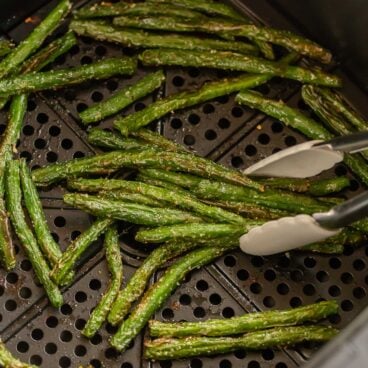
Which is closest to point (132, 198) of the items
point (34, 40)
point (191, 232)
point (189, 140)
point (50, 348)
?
point (191, 232)

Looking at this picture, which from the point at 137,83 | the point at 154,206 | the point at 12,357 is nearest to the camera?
the point at 12,357

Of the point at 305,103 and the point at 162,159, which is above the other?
the point at 162,159

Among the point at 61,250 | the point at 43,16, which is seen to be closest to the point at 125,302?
the point at 61,250

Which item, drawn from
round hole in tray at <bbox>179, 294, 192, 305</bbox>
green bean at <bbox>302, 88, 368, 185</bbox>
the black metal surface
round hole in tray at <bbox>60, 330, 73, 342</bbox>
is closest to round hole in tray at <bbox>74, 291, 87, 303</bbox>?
the black metal surface

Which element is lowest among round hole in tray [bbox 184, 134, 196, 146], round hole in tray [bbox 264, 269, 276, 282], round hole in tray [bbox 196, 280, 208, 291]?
round hole in tray [bbox 264, 269, 276, 282]

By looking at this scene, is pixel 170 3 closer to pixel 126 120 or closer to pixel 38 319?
pixel 126 120

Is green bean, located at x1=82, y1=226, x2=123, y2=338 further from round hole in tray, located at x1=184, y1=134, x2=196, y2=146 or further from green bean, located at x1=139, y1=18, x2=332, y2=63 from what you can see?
green bean, located at x1=139, y1=18, x2=332, y2=63
